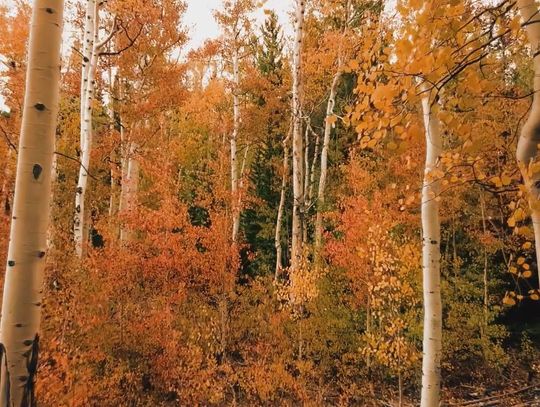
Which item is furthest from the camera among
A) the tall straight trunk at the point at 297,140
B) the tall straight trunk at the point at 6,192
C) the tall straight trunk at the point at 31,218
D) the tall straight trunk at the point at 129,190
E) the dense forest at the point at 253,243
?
the tall straight trunk at the point at 6,192

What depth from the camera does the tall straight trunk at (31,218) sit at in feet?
7.40

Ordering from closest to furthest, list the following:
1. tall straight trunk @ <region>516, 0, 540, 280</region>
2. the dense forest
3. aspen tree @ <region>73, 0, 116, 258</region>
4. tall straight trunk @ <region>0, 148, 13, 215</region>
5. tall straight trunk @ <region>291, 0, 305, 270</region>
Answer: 1. tall straight trunk @ <region>516, 0, 540, 280</region>
2. the dense forest
3. aspen tree @ <region>73, 0, 116, 258</region>
4. tall straight trunk @ <region>291, 0, 305, 270</region>
5. tall straight trunk @ <region>0, 148, 13, 215</region>

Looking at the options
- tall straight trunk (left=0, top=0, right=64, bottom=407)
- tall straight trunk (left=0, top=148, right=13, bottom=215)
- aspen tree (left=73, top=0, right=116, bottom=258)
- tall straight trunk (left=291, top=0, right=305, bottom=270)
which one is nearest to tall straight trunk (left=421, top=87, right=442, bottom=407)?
tall straight trunk (left=0, top=0, right=64, bottom=407)

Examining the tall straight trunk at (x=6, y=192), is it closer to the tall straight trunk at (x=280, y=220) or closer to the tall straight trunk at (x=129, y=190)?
the tall straight trunk at (x=129, y=190)

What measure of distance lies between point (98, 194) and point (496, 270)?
15.6m

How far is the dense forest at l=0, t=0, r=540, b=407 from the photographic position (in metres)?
2.44

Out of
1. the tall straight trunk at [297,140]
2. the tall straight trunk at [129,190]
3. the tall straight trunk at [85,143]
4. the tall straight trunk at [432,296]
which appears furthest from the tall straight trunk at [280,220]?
the tall straight trunk at [432,296]

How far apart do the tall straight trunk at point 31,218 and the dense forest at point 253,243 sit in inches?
0.4

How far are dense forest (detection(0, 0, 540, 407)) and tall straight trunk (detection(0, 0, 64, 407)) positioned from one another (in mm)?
10

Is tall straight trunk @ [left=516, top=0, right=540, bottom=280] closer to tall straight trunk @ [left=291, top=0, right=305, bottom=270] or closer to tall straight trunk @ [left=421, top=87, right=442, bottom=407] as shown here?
tall straight trunk @ [left=421, top=87, right=442, bottom=407]

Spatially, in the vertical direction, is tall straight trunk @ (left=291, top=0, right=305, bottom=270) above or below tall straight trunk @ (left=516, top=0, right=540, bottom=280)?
above

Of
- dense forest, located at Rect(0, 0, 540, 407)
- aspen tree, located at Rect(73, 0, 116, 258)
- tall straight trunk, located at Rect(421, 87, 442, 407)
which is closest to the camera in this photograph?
dense forest, located at Rect(0, 0, 540, 407)

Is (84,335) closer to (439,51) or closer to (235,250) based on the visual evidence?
(235,250)

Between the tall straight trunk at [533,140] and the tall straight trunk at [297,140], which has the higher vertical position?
the tall straight trunk at [297,140]
